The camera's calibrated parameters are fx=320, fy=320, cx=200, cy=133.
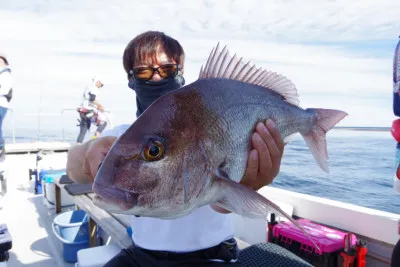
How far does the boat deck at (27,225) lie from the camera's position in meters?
4.04

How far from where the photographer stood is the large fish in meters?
0.93

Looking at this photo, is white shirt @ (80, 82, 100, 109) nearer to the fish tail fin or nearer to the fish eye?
the fish tail fin

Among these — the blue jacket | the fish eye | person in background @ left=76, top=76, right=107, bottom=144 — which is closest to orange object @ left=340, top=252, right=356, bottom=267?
the blue jacket

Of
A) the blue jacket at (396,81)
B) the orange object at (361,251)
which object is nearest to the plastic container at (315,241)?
the orange object at (361,251)

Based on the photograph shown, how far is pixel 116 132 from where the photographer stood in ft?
7.15

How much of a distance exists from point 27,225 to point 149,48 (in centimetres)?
447

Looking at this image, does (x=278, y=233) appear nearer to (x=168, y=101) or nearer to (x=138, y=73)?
(x=138, y=73)

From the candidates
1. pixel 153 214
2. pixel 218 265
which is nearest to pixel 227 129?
pixel 153 214

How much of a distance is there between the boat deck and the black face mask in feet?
9.54

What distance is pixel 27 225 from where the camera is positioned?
5.14m

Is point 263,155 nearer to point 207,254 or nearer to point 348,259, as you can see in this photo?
point 207,254

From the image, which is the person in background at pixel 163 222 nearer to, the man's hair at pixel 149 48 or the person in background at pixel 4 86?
the man's hair at pixel 149 48

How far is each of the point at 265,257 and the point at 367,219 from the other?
4.06 ft

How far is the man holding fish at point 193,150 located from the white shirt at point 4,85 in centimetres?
556
